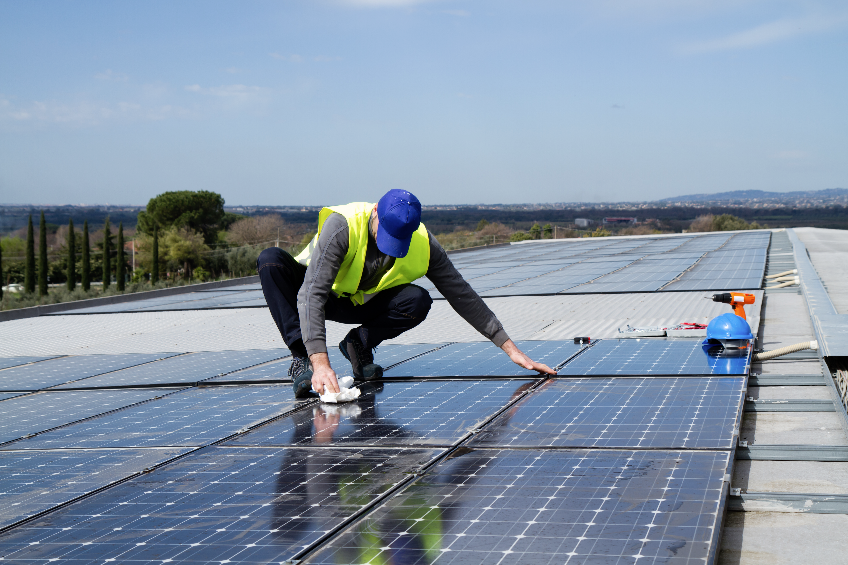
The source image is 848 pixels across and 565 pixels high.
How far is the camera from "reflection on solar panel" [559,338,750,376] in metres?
4.38

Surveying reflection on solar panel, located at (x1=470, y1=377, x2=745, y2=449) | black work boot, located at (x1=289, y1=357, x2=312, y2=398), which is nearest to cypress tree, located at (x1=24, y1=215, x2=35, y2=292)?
black work boot, located at (x1=289, y1=357, x2=312, y2=398)

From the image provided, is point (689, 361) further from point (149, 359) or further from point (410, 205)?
point (149, 359)

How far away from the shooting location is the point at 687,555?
6.14ft

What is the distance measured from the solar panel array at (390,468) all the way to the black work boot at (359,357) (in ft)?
0.49

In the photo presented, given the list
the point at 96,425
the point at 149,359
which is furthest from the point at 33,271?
the point at 96,425

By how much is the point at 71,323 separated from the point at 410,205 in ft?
29.7

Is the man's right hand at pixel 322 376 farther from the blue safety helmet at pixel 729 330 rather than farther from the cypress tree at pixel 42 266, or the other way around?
the cypress tree at pixel 42 266

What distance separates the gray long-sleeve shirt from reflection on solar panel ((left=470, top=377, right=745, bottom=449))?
2.37ft

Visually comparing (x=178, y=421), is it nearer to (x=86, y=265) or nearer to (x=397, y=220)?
(x=397, y=220)

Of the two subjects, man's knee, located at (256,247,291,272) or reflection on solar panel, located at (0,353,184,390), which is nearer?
man's knee, located at (256,247,291,272)

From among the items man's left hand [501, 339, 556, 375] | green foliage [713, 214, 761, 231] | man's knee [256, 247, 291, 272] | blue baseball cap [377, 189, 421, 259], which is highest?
green foliage [713, 214, 761, 231]

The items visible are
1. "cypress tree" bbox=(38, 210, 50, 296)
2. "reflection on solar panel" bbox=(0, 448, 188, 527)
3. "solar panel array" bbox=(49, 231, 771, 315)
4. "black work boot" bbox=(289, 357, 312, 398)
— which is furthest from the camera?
"cypress tree" bbox=(38, 210, 50, 296)

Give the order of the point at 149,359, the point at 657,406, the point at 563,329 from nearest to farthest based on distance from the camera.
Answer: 1. the point at 657,406
2. the point at 149,359
3. the point at 563,329

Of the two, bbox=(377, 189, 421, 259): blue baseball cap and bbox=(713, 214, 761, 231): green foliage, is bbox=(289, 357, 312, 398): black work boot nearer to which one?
bbox=(377, 189, 421, 259): blue baseball cap
